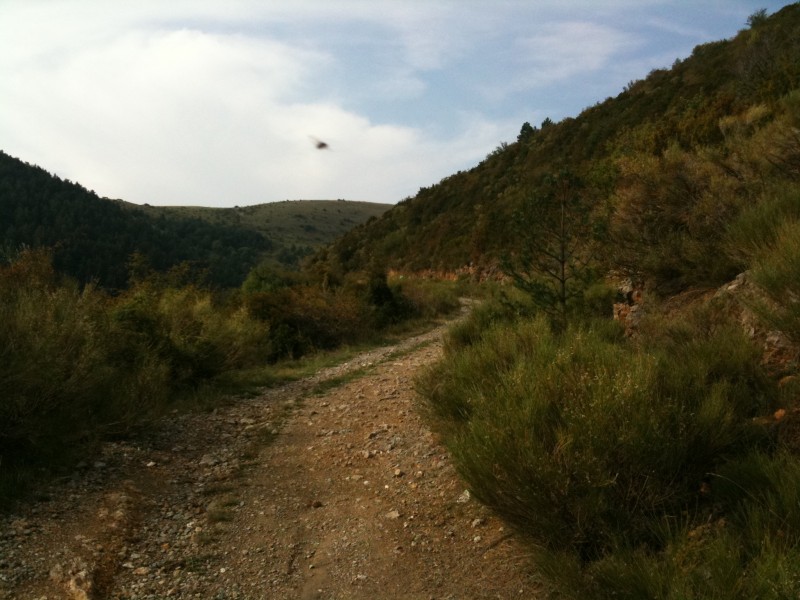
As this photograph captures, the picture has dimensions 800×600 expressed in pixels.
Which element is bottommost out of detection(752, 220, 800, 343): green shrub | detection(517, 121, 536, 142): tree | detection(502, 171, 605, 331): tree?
detection(752, 220, 800, 343): green shrub

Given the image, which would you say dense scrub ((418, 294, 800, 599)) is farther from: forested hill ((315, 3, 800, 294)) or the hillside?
the hillside

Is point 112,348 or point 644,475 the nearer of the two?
point 644,475

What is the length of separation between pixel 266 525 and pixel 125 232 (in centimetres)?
5220

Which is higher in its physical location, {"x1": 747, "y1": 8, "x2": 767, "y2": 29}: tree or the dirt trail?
{"x1": 747, "y1": 8, "x2": 767, "y2": 29}: tree

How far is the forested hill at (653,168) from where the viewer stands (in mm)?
7461

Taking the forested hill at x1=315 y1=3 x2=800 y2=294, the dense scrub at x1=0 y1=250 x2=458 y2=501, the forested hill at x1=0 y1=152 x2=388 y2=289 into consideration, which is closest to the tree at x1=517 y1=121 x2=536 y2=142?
the forested hill at x1=315 y1=3 x2=800 y2=294

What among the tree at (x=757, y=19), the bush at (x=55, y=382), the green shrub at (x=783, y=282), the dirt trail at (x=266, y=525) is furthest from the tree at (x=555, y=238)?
the tree at (x=757, y=19)

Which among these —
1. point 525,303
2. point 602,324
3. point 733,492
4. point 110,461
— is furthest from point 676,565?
point 525,303

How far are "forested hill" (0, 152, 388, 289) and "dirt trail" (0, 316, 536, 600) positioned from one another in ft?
26.2

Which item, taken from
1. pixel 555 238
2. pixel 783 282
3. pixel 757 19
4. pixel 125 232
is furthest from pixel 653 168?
pixel 125 232

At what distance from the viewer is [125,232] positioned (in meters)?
50.3

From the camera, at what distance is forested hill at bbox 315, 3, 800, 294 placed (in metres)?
7.46

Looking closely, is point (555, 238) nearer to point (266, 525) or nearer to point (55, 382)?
point (266, 525)

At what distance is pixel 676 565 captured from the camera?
2523 millimetres
